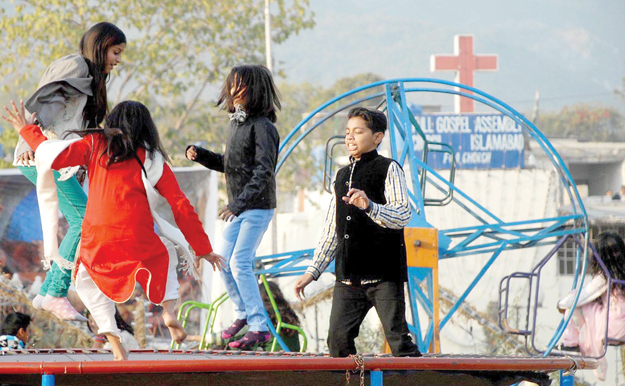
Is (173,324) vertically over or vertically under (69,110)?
under

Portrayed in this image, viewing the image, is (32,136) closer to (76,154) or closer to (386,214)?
(76,154)

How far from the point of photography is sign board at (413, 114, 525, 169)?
85.9 ft

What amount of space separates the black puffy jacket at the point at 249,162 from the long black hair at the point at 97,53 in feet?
1.87

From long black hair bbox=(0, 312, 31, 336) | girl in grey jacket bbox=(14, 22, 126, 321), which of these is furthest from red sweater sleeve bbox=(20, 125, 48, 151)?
long black hair bbox=(0, 312, 31, 336)

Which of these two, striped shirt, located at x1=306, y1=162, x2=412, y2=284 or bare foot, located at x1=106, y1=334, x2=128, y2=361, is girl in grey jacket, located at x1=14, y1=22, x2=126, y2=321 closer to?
bare foot, located at x1=106, y1=334, x2=128, y2=361

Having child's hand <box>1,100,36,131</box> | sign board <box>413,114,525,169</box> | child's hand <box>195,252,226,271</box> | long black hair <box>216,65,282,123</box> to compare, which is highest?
sign board <box>413,114,525,169</box>

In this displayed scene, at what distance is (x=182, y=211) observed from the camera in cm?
411

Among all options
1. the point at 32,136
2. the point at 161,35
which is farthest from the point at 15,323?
the point at 161,35

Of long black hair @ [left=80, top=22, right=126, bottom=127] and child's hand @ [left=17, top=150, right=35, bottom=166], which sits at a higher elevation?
long black hair @ [left=80, top=22, right=126, bottom=127]

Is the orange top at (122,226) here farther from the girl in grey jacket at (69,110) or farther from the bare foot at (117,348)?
the girl in grey jacket at (69,110)

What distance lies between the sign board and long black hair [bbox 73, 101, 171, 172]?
22.1m

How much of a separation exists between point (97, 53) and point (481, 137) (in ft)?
74.8

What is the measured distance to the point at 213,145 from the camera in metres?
19.6

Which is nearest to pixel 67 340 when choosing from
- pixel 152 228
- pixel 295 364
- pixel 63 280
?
pixel 63 280
